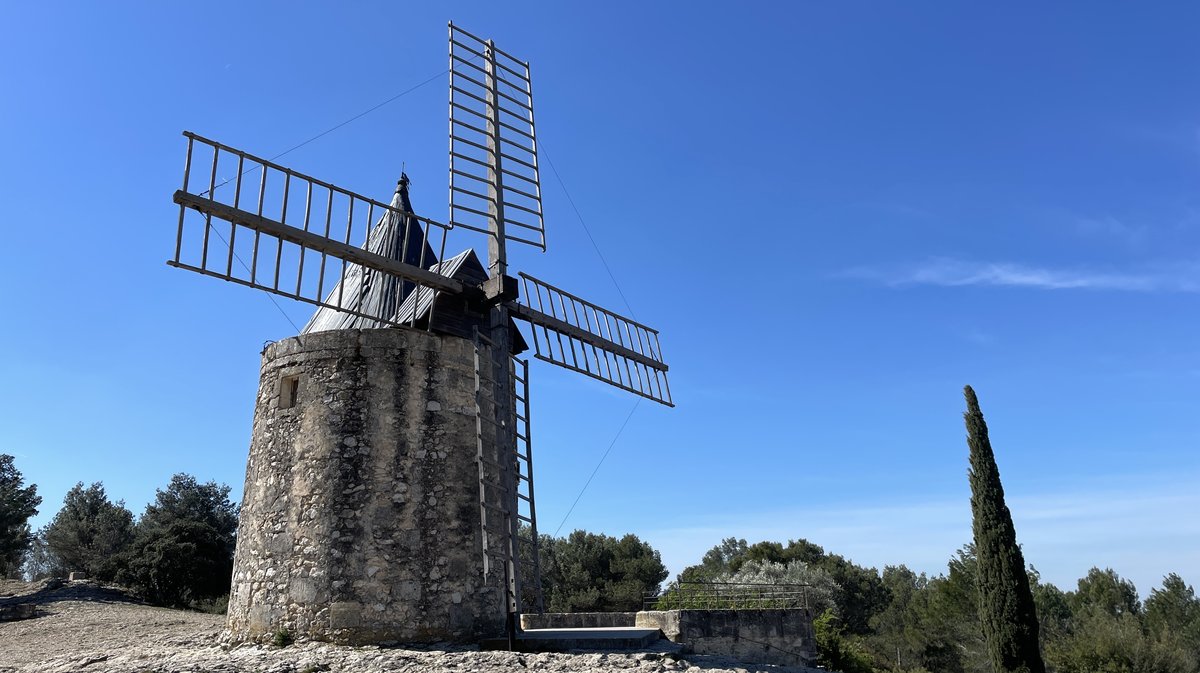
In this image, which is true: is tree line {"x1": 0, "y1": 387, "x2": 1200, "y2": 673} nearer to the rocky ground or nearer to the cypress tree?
the cypress tree

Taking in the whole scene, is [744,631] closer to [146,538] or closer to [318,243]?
[318,243]

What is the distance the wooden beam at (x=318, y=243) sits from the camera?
24.0 ft

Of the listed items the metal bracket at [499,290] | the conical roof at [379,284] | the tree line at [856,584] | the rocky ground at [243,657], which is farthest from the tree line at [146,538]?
the metal bracket at [499,290]

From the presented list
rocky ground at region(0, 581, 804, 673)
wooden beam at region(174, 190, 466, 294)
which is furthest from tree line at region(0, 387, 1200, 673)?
wooden beam at region(174, 190, 466, 294)

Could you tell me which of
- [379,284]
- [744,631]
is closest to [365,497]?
[379,284]

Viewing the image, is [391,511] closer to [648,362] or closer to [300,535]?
[300,535]

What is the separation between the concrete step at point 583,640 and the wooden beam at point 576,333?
147 inches

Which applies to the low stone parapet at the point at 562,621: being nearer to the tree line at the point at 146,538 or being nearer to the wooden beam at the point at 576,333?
the wooden beam at the point at 576,333

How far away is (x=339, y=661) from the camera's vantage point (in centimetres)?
681

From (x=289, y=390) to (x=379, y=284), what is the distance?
6.74 ft

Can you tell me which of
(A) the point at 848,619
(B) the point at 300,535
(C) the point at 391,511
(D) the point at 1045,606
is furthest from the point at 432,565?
(D) the point at 1045,606

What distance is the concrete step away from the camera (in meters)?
7.30

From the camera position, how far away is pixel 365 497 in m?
7.84

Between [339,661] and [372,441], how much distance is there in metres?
2.05
